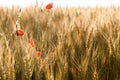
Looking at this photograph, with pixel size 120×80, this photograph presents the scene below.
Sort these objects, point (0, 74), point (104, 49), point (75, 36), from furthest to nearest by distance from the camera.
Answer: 1. point (75, 36)
2. point (104, 49)
3. point (0, 74)

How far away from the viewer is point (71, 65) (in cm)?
129

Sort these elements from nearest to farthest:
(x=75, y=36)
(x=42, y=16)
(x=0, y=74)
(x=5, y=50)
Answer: (x=0, y=74) → (x=5, y=50) → (x=75, y=36) → (x=42, y=16)

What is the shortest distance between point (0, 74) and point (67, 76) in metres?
0.29

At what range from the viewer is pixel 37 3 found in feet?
7.43

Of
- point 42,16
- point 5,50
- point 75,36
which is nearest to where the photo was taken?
point 5,50

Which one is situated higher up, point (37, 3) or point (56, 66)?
point (37, 3)

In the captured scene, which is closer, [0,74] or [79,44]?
[0,74]

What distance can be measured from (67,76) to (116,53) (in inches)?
A: 10.6

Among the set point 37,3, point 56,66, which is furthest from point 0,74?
point 37,3

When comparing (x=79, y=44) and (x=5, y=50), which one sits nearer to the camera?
(x=5, y=50)

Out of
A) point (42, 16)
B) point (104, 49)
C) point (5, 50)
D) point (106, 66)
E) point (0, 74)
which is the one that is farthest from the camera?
point (42, 16)

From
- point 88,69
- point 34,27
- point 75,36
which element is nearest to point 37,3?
point 34,27

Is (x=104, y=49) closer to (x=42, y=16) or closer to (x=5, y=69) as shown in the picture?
(x=5, y=69)

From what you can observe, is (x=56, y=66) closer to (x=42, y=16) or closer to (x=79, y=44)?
(x=79, y=44)
